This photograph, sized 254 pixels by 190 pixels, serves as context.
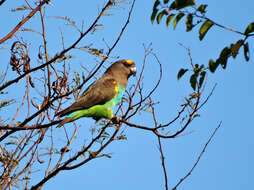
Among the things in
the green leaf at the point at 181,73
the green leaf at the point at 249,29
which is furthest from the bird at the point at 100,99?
the green leaf at the point at 249,29

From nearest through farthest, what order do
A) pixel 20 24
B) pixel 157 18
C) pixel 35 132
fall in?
pixel 157 18, pixel 20 24, pixel 35 132

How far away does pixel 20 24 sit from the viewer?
3719 mm

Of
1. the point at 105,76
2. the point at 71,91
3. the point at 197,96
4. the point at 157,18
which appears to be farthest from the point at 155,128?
the point at 105,76

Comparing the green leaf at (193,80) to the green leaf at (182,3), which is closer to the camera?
the green leaf at (182,3)

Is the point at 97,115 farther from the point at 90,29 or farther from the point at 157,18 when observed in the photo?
the point at 157,18

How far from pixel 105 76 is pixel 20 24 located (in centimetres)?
297

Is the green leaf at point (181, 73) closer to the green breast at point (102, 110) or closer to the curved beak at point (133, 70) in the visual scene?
the green breast at point (102, 110)

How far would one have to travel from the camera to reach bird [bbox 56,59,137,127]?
5.14 m

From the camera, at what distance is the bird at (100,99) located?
5145mm

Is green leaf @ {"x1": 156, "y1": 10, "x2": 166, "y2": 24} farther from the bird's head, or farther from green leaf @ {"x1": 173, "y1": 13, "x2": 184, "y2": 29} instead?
the bird's head

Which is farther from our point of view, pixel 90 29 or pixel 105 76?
pixel 105 76

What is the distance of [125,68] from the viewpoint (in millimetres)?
6824

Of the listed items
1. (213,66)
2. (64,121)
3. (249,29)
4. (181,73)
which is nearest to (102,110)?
(64,121)

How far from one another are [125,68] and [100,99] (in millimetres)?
1352
